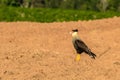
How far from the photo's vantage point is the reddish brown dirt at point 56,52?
1267 centimetres

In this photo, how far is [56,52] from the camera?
16812mm

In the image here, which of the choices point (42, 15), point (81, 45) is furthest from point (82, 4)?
point (81, 45)

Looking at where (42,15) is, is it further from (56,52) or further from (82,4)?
(82,4)

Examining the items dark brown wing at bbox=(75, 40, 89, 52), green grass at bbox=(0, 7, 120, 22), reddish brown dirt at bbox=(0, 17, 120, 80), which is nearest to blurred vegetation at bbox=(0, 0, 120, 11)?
green grass at bbox=(0, 7, 120, 22)

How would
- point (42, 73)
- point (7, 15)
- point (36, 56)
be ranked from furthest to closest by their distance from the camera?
point (7, 15), point (36, 56), point (42, 73)

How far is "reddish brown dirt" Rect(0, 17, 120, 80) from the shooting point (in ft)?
41.6

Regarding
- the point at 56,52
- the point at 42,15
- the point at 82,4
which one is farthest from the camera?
the point at 82,4

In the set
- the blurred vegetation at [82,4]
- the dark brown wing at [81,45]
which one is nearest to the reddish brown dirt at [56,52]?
the dark brown wing at [81,45]

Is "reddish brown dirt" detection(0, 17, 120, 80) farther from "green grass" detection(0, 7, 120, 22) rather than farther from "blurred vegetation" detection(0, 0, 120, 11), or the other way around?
"blurred vegetation" detection(0, 0, 120, 11)

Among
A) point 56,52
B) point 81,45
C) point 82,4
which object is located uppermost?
point 81,45

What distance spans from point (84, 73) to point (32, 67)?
4.95 feet

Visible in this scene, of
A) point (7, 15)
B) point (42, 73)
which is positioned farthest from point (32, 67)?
point (7, 15)

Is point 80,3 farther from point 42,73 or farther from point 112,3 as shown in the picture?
point 42,73

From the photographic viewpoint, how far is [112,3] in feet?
151
